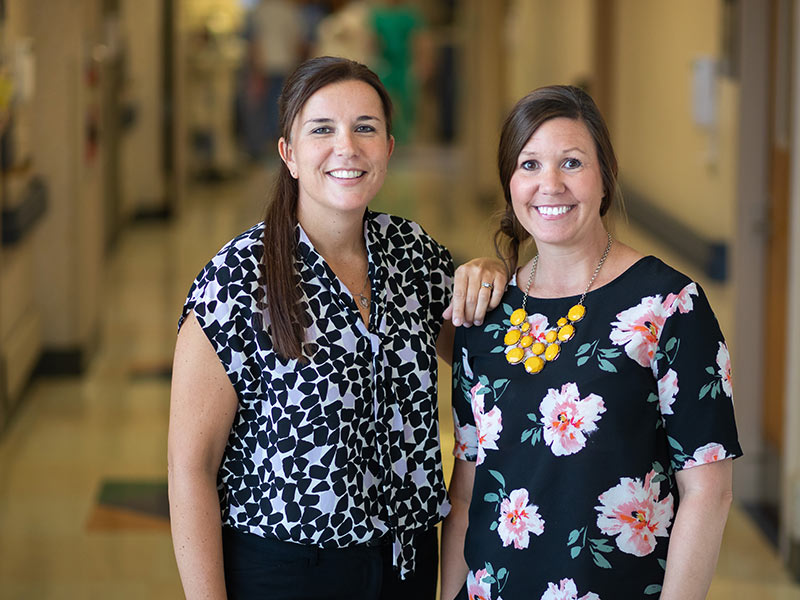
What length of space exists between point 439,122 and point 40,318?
33.8 ft

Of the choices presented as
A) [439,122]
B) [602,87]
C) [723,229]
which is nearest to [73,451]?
[723,229]

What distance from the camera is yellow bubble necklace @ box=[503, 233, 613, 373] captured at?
5.98 feet

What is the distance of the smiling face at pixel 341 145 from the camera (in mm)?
A: 1860

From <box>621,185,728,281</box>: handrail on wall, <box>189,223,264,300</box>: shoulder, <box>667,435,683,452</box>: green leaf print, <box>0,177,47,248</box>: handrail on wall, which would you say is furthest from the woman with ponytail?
<box>621,185,728,281</box>: handrail on wall

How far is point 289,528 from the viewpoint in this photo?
187 centimetres

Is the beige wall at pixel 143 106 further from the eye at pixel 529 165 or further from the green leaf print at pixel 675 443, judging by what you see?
the green leaf print at pixel 675 443

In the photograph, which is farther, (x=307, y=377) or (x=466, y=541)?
(x=466, y=541)

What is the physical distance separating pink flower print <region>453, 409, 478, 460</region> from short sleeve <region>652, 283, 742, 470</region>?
36cm

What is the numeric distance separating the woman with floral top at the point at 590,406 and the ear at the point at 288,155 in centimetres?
33

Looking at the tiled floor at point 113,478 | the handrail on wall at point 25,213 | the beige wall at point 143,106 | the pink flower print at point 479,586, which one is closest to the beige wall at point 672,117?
the tiled floor at point 113,478

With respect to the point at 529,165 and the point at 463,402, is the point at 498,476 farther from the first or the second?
the point at 529,165

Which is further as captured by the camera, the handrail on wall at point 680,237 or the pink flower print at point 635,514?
the handrail on wall at point 680,237

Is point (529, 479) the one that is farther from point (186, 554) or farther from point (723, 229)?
point (723, 229)

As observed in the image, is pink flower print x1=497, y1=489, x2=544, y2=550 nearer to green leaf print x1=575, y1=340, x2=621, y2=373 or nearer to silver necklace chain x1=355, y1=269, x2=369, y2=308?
green leaf print x1=575, y1=340, x2=621, y2=373
